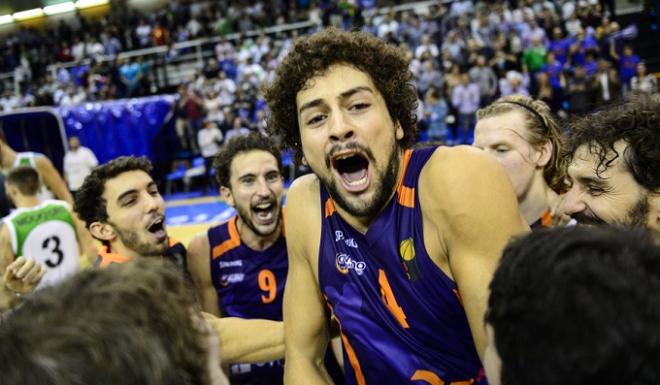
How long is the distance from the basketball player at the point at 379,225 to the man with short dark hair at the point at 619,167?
1.81ft

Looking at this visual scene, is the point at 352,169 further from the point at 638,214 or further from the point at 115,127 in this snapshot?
the point at 115,127

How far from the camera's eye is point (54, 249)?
196 inches

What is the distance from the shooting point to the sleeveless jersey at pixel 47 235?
4754mm

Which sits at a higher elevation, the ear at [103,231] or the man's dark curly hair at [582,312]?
the man's dark curly hair at [582,312]

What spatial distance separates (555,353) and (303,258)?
1425 mm

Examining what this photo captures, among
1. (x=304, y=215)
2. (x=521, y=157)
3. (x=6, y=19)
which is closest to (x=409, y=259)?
(x=304, y=215)

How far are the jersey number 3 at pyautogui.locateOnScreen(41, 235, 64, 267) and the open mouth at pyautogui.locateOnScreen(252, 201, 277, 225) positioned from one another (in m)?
2.35

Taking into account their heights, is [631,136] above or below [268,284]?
above

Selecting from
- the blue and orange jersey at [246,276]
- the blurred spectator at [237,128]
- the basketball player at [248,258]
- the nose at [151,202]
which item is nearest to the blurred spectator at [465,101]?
the blurred spectator at [237,128]

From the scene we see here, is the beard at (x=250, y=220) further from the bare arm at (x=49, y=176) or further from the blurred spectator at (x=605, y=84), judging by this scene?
the blurred spectator at (x=605, y=84)

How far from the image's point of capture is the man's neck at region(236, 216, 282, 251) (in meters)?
3.62

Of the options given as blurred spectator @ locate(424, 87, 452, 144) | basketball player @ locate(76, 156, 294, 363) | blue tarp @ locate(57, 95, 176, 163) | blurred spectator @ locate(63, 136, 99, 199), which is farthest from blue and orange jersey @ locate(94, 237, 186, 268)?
blue tarp @ locate(57, 95, 176, 163)

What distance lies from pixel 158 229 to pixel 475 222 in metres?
2.14

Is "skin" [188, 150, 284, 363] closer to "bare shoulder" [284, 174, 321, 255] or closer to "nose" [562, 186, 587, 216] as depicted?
"bare shoulder" [284, 174, 321, 255]
